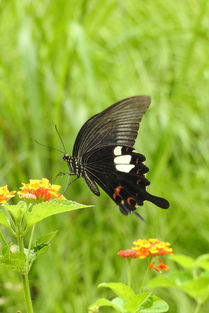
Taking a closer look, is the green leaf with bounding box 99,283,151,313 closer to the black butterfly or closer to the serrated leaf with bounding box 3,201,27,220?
the serrated leaf with bounding box 3,201,27,220

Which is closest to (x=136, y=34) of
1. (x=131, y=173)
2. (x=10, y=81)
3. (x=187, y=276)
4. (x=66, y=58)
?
(x=66, y=58)

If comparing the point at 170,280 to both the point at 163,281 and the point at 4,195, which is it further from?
the point at 4,195

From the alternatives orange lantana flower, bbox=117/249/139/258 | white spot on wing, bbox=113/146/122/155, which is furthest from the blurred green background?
orange lantana flower, bbox=117/249/139/258

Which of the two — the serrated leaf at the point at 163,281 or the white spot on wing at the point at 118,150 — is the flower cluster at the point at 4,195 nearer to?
the serrated leaf at the point at 163,281

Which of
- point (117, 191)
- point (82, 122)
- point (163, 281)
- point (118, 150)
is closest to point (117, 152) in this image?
point (118, 150)

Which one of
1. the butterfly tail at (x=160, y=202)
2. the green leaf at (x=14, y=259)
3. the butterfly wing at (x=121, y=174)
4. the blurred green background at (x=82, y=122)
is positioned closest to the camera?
the green leaf at (x=14, y=259)

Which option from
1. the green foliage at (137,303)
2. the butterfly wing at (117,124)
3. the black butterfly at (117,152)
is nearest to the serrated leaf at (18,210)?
the green foliage at (137,303)
